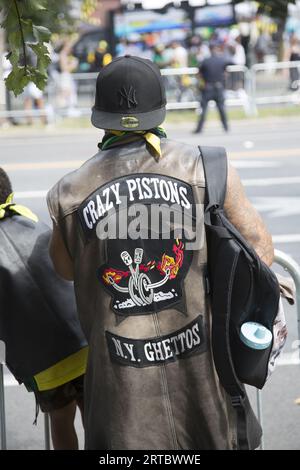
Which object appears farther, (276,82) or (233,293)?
(276,82)

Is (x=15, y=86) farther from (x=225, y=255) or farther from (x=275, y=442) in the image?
(x=275, y=442)

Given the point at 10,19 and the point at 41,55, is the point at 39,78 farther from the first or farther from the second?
the point at 10,19

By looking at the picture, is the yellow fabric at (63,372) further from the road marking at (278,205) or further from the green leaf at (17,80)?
the road marking at (278,205)

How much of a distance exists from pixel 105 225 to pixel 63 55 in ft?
66.8

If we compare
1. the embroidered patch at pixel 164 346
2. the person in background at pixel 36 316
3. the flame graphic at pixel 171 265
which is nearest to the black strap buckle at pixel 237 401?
the embroidered patch at pixel 164 346

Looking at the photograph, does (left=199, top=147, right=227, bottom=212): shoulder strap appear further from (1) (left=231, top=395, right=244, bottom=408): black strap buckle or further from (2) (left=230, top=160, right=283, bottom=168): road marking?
(2) (left=230, top=160, right=283, bottom=168): road marking

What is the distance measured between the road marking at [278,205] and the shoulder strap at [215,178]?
7443mm

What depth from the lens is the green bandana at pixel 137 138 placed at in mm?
2990

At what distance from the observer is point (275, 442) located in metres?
4.76

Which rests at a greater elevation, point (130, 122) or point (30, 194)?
point (130, 122)

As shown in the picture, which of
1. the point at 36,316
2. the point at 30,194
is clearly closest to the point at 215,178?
the point at 36,316

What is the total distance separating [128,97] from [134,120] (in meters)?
0.08

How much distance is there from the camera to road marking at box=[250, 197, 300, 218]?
10.5m

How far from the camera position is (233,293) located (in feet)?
9.48
